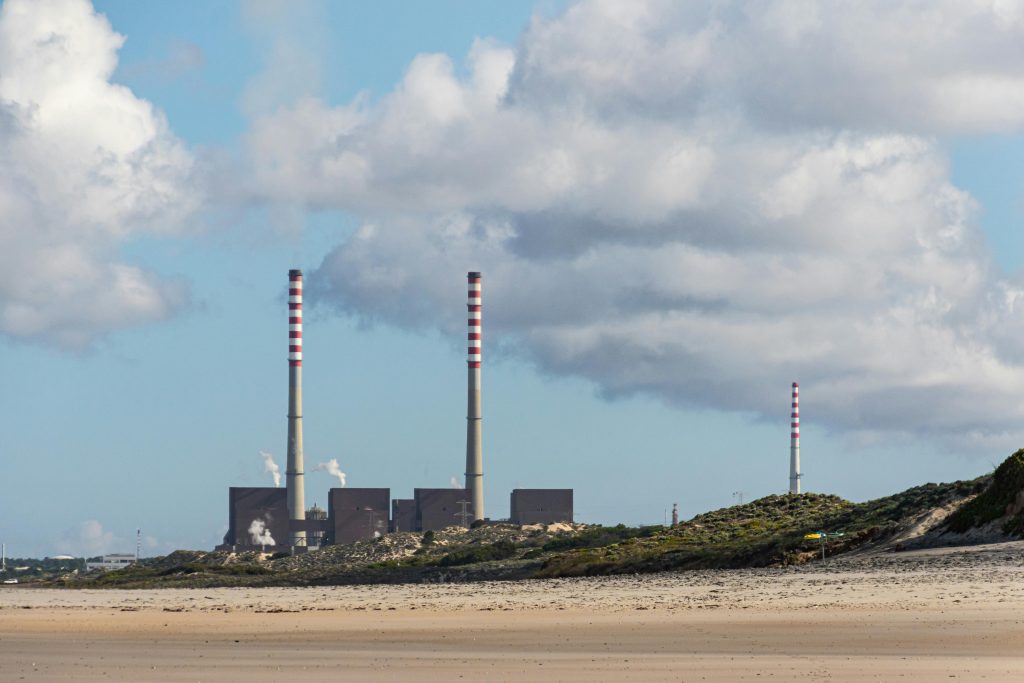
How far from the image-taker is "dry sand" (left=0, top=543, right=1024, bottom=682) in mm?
18281

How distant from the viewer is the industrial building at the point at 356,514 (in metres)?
114

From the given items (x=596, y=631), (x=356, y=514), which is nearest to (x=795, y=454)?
(x=356, y=514)

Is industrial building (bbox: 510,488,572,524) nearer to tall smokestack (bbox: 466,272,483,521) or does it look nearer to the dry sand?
tall smokestack (bbox: 466,272,483,521)

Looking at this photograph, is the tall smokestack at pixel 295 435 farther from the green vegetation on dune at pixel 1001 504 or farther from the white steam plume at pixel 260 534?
the green vegetation on dune at pixel 1001 504

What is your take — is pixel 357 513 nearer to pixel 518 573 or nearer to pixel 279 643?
pixel 518 573

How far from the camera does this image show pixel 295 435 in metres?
114

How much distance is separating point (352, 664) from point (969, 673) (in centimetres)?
741

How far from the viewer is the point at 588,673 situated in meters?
17.8

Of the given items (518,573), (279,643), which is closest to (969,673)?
(279,643)

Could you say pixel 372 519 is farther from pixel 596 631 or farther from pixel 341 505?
pixel 596 631

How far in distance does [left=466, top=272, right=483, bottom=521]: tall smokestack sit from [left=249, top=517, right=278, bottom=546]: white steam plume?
1486 cm

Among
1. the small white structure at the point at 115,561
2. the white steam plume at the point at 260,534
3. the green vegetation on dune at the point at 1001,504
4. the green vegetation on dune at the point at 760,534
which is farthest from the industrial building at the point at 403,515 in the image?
the green vegetation on dune at the point at 1001,504

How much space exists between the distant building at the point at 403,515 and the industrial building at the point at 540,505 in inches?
290

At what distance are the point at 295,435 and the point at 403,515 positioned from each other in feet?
34.1
